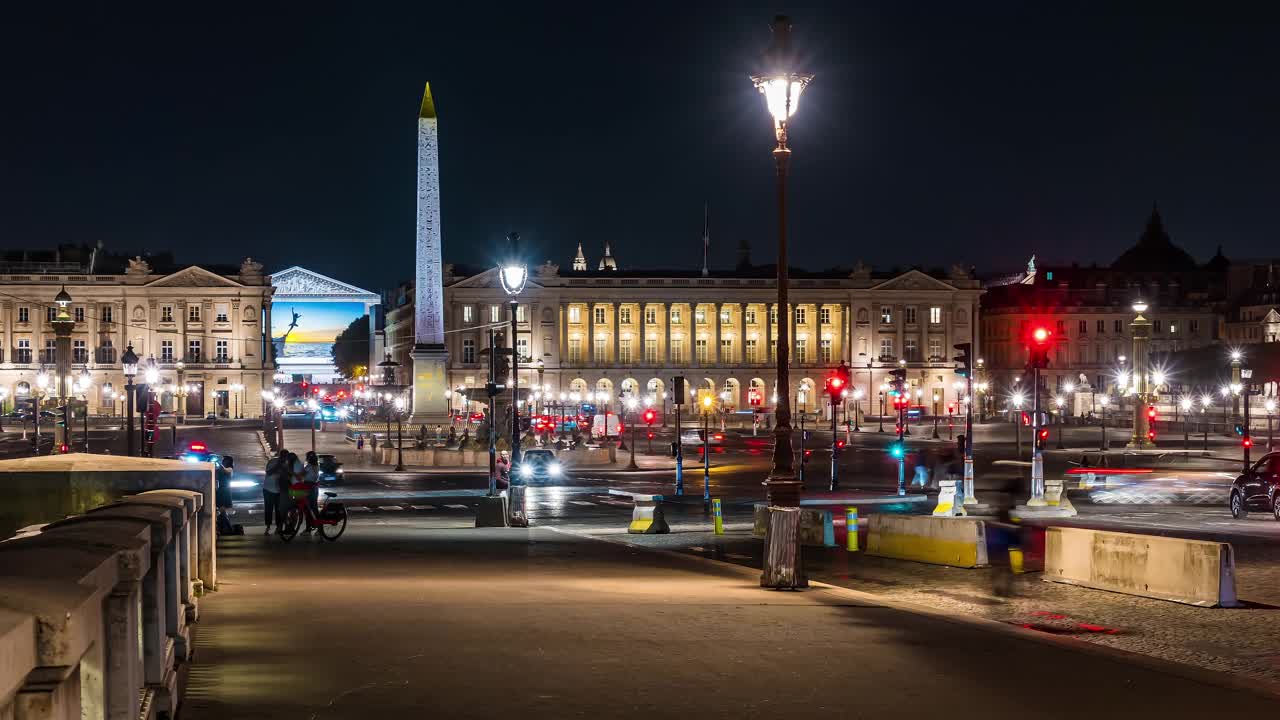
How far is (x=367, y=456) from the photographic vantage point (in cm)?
6494

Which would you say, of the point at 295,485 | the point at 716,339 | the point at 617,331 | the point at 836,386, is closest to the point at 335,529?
the point at 295,485

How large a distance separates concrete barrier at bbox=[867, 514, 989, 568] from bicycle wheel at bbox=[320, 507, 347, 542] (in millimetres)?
9099

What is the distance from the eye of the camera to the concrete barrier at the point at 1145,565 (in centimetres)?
1766

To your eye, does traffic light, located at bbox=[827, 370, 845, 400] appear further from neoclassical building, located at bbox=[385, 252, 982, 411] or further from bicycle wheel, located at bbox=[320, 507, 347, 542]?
neoclassical building, located at bbox=[385, 252, 982, 411]

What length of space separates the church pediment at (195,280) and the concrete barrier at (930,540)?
427 ft

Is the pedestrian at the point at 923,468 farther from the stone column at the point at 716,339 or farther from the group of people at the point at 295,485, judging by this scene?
the stone column at the point at 716,339

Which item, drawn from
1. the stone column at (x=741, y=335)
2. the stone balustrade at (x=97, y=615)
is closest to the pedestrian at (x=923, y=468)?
the stone balustrade at (x=97, y=615)

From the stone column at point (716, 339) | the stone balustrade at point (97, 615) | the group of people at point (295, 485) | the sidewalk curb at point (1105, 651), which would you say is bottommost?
the sidewalk curb at point (1105, 651)

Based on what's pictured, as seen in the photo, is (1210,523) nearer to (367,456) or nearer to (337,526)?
(337,526)

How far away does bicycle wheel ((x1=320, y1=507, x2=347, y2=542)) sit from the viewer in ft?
85.1

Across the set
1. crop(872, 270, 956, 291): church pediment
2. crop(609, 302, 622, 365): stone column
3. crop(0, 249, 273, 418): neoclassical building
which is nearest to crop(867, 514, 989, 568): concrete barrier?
crop(0, 249, 273, 418): neoclassical building

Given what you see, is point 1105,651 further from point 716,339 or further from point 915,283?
point 915,283

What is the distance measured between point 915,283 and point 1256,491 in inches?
5052

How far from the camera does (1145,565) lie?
18703 mm
